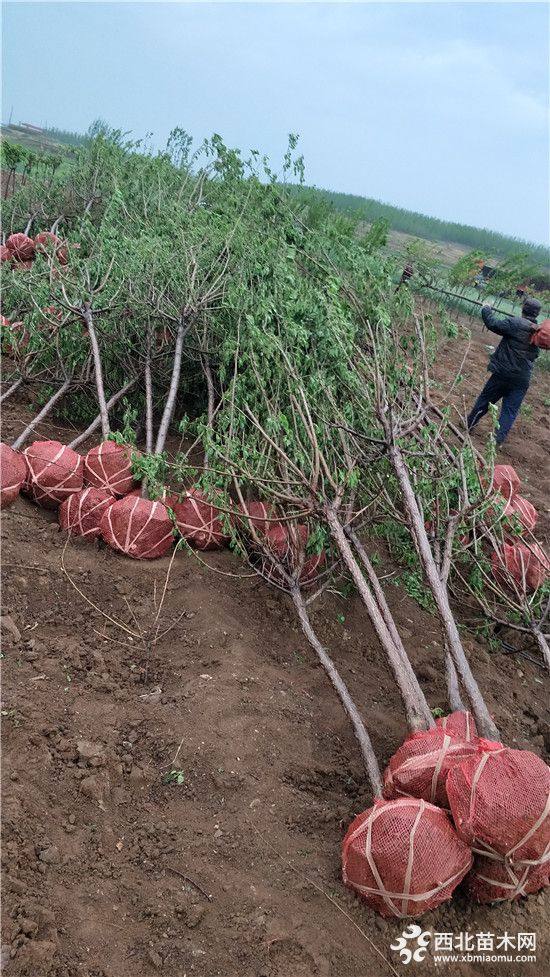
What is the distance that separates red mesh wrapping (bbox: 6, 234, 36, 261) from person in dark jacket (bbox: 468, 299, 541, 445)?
5037 millimetres

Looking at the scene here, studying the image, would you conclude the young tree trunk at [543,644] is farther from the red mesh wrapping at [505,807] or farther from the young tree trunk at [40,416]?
the young tree trunk at [40,416]

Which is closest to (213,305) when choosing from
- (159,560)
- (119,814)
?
(159,560)

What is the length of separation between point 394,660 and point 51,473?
7.77ft

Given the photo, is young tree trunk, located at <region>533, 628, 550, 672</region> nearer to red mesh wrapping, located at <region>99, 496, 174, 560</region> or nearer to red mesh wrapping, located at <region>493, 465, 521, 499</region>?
red mesh wrapping, located at <region>493, 465, 521, 499</region>

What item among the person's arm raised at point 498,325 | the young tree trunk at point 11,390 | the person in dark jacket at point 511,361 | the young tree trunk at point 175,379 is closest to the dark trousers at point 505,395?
the person in dark jacket at point 511,361

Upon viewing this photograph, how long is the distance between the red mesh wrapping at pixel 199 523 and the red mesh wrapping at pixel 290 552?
33 centimetres

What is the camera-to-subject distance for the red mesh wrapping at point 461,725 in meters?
2.77

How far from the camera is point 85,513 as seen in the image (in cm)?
409

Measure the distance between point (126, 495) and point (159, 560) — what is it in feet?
1.93

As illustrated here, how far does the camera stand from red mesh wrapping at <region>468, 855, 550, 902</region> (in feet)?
7.22

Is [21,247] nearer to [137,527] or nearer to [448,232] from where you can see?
[137,527]

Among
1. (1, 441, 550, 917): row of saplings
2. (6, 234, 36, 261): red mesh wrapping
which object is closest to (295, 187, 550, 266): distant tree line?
(6, 234, 36, 261): red mesh wrapping

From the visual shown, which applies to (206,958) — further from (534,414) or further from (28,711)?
(534,414)

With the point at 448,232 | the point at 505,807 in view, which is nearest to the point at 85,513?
the point at 505,807
